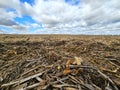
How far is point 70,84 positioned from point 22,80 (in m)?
1.58

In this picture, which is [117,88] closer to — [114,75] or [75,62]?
[114,75]

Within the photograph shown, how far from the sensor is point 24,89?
3760mm

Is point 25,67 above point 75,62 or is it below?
below

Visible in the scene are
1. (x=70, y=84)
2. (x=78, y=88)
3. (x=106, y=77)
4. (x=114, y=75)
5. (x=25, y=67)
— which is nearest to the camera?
(x=78, y=88)

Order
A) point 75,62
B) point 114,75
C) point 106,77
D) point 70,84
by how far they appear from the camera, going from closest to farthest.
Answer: point 70,84 → point 106,77 → point 114,75 → point 75,62

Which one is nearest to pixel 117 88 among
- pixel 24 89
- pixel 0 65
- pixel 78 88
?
pixel 78 88

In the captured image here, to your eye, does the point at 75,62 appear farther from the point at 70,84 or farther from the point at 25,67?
the point at 25,67

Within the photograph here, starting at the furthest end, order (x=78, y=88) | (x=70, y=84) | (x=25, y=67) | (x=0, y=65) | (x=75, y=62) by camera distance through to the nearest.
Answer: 1. (x=0, y=65)
2. (x=25, y=67)
3. (x=75, y=62)
4. (x=70, y=84)
5. (x=78, y=88)

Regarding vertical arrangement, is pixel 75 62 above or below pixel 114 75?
above

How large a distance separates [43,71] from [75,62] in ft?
4.09

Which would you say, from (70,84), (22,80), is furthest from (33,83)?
(70,84)

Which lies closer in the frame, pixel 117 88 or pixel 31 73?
pixel 117 88

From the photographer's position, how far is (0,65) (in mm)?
5969

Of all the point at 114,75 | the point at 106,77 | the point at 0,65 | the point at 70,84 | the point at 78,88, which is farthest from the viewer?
the point at 0,65
